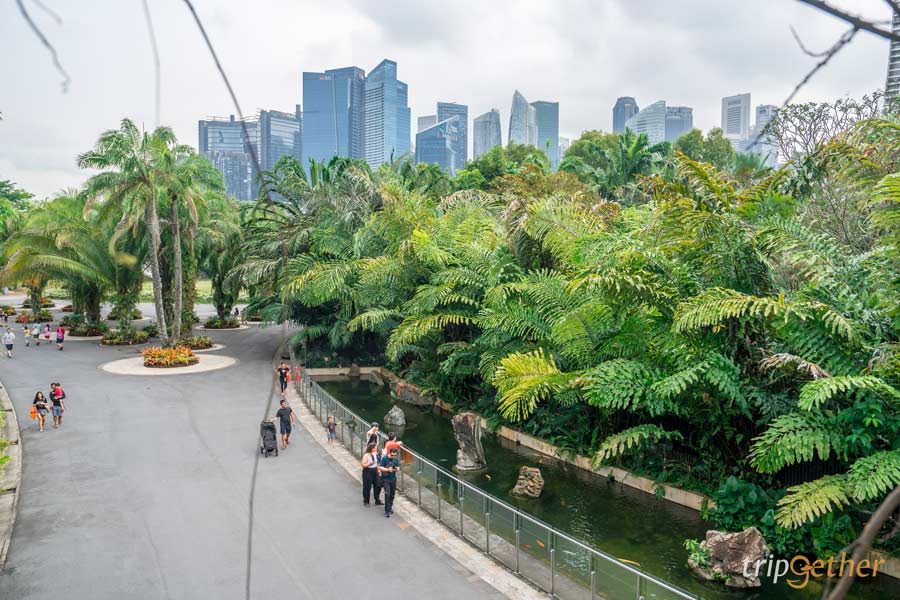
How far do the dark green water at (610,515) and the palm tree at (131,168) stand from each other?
45.8 ft

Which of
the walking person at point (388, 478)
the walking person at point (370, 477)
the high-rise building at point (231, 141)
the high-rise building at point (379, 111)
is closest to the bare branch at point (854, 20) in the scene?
the high-rise building at point (231, 141)

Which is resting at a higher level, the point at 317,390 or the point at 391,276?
the point at 391,276

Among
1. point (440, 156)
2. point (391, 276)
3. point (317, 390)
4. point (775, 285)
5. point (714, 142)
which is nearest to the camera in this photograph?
point (775, 285)

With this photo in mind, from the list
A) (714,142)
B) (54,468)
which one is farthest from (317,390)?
(714,142)

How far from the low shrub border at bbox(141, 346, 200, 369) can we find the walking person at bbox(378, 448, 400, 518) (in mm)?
15290

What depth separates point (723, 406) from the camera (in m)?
10.1

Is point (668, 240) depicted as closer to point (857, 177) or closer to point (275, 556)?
point (857, 177)

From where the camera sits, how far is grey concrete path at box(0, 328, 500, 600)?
23.7 ft

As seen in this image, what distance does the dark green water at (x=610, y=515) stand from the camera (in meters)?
7.83

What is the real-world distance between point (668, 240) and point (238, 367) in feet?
55.4

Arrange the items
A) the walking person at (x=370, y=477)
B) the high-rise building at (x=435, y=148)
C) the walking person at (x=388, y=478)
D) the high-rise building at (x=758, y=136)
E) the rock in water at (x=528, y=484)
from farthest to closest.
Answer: the high-rise building at (x=435, y=148)
the rock in water at (x=528, y=484)
the walking person at (x=370, y=477)
the walking person at (x=388, y=478)
the high-rise building at (x=758, y=136)

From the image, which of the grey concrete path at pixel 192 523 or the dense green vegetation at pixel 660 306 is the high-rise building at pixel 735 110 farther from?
the grey concrete path at pixel 192 523

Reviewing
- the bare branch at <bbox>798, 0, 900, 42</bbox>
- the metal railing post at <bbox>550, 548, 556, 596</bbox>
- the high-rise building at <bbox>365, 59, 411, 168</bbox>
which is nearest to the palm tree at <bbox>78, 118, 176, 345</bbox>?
the metal railing post at <bbox>550, 548, 556, 596</bbox>

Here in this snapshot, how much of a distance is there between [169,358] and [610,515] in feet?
57.6
